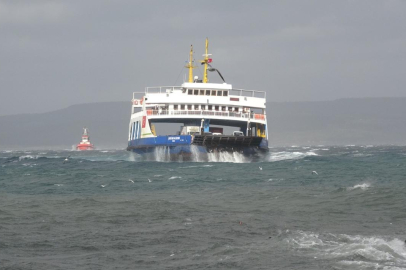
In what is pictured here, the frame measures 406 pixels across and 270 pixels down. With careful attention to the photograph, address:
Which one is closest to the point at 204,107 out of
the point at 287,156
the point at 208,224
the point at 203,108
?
the point at 203,108

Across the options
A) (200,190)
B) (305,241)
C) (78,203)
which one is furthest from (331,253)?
(200,190)

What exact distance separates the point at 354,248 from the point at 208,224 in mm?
5538

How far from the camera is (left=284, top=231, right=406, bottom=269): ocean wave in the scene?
16312 mm

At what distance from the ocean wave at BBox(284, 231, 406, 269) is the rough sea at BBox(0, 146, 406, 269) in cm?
2

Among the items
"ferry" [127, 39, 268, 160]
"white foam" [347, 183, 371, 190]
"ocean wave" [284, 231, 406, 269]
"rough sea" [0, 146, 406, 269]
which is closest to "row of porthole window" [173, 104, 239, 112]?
"ferry" [127, 39, 268, 160]

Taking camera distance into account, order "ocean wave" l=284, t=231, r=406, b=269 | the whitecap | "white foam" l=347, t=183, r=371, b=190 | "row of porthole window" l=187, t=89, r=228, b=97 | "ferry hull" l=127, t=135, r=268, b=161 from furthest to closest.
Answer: the whitecap, "row of porthole window" l=187, t=89, r=228, b=97, "ferry hull" l=127, t=135, r=268, b=161, "white foam" l=347, t=183, r=371, b=190, "ocean wave" l=284, t=231, r=406, b=269

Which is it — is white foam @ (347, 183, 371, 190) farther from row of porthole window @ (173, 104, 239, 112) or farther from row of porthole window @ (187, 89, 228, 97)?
row of porthole window @ (187, 89, 228, 97)

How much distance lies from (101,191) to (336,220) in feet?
49.5

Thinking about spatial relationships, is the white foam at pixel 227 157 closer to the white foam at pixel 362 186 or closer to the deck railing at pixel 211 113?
the deck railing at pixel 211 113

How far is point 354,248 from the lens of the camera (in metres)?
17.6

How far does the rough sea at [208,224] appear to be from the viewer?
16859 mm

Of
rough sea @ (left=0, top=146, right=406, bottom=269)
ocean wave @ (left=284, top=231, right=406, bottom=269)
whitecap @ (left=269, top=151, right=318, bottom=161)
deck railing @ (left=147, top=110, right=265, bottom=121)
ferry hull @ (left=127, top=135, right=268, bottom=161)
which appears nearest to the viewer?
ocean wave @ (left=284, top=231, right=406, bottom=269)

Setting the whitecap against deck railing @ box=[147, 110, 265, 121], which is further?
the whitecap

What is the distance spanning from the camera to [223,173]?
43875 mm
